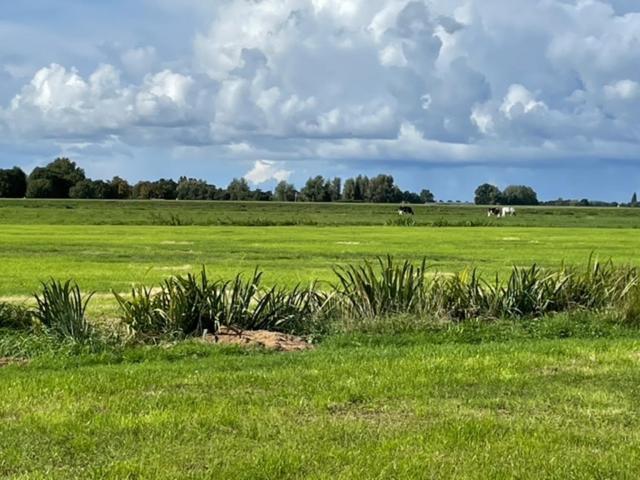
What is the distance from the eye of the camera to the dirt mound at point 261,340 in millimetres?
13047

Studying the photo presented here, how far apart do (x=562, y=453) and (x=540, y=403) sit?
6.20 ft

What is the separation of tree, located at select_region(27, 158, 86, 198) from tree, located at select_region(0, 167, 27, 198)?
2.49m

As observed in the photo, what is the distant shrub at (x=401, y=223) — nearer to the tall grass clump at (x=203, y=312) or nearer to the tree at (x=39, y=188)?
the tall grass clump at (x=203, y=312)

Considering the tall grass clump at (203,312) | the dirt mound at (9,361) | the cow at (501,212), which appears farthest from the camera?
the cow at (501,212)

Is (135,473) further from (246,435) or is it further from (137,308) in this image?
(137,308)

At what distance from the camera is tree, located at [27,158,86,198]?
183 meters

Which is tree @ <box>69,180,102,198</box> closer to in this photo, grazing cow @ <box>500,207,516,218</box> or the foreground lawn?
grazing cow @ <box>500,207,516,218</box>

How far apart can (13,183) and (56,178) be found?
8.86 meters

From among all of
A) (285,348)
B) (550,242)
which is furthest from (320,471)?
(550,242)

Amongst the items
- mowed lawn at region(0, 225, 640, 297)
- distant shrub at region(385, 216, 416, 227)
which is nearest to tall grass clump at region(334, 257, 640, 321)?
mowed lawn at region(0, 225, 640, 297)

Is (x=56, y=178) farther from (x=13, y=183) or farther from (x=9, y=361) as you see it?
(x=9, y=361)

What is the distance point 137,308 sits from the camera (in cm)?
1402

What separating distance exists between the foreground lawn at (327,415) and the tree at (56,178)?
179613 mm

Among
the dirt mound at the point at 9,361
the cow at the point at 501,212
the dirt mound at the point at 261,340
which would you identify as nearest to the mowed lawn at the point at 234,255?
the dirt mound at the point at 261,340
